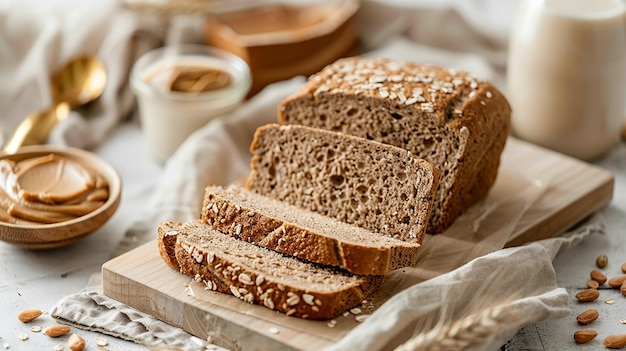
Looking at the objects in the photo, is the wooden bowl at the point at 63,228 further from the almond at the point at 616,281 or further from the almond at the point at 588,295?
the almond at the point at 616,281

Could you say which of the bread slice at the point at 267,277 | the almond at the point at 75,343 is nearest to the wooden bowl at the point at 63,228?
the bread slice at the point at 267,277

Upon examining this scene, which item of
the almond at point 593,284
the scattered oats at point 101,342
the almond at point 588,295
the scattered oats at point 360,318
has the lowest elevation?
the almond at point 593,284

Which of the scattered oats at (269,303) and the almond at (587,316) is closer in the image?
the scattered oats at (269,303)

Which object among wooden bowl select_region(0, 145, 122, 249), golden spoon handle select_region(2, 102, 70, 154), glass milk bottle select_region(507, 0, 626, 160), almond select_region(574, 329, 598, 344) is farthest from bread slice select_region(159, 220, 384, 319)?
glass milk bottle select_region(507, 0, 626, 160)

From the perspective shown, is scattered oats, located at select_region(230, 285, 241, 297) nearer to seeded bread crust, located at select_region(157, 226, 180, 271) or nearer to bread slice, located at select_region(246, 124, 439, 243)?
seeded bread crust, located at select_region(157, 226, 180, 271)

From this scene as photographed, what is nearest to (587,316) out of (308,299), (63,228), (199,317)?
(308,299)

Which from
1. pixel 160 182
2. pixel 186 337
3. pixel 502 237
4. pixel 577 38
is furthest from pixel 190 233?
pixel 577 38
